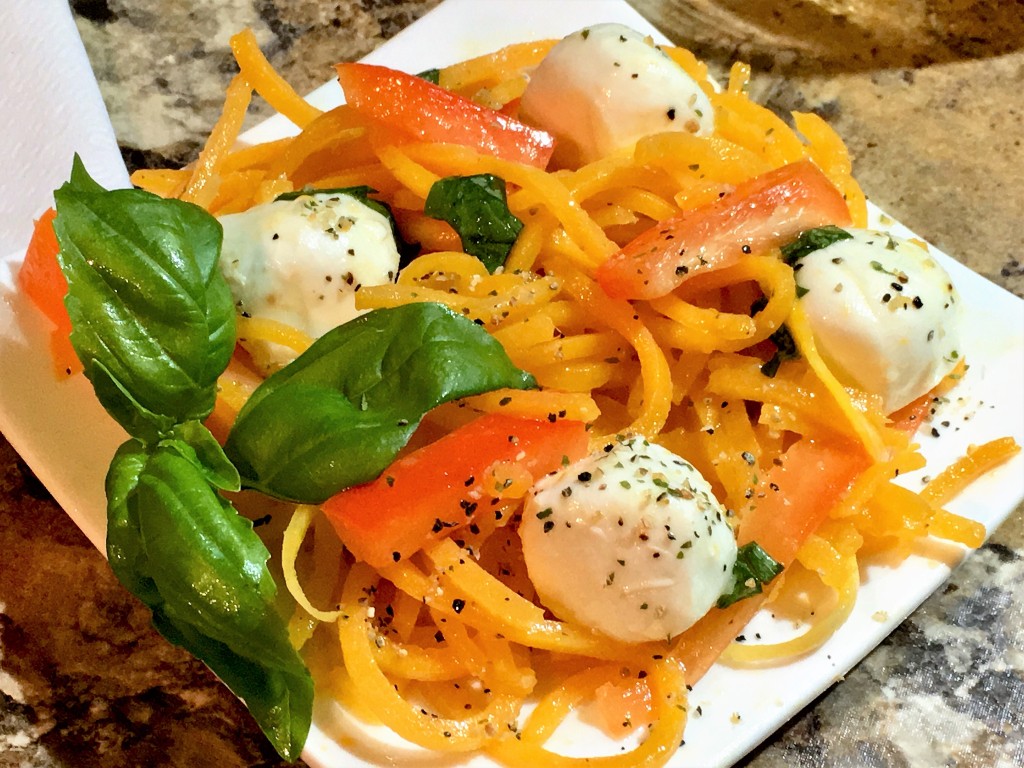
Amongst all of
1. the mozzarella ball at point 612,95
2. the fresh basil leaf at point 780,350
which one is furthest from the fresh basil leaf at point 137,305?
the fresh basil leaf at point 780,350

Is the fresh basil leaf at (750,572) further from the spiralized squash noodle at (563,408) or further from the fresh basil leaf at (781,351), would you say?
the fresh basil leaf at (781,351)

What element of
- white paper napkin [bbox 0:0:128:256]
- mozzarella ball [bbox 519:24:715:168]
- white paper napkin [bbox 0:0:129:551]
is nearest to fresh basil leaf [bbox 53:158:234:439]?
white paper napkin [bbox 0:0:129:551]

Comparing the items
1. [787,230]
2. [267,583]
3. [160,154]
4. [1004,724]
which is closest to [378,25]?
[160,154]

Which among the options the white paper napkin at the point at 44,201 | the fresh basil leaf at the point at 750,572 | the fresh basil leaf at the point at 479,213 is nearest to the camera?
the fresh basil leaf at the point at 750,572

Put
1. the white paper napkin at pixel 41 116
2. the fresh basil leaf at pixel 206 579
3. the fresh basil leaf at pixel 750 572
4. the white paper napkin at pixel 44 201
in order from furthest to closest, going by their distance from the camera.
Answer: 1. the white paper napkin at pixel 41 116
2. the white paper napkin at pixel 44 201
3. the fresh basil leaf at pixel 750 572
4. the fresh basil leaf at pixel 206 579

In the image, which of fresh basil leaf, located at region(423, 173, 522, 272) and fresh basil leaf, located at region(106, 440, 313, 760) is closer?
fresh basil leaf, located at region(106, 440, 313, 760)

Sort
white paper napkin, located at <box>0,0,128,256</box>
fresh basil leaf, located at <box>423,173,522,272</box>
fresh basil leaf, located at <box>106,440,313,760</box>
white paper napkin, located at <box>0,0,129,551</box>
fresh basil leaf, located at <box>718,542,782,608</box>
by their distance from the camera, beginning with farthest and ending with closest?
white paper napkin, located at <box>0,0,128,256</box>, fresh basil leaf, located at <box>423,173,522,272</box>, white paper napkin, located at <box>0,0,129,551</box>, fresh basil leaf, located at <box>718,542,782,608</box>, fresh basil leaf, located at <box>106,440,313,760</box>

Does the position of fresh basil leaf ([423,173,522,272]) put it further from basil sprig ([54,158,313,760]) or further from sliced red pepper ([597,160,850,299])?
basil sprig ([54,158,313,760])
